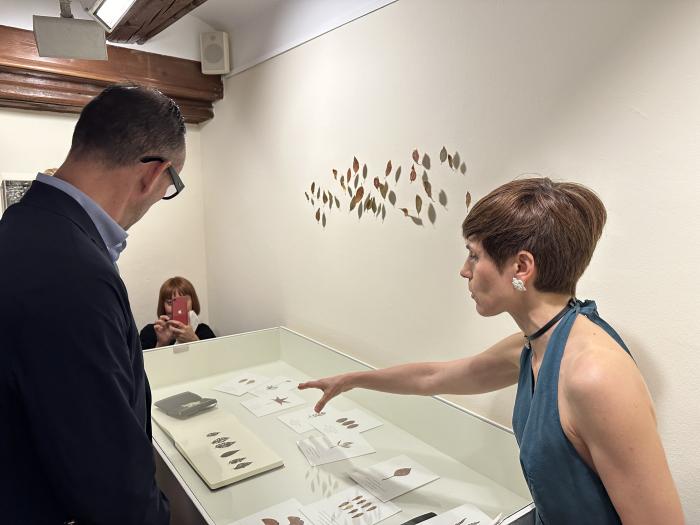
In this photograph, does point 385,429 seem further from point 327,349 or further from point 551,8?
point 551,8

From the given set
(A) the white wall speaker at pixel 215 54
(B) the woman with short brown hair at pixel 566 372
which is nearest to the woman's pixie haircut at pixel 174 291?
(A) the white wall speaker at pixel 215 54

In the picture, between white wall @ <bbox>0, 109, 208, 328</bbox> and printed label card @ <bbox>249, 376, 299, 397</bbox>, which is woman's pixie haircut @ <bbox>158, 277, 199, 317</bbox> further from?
printed label card @ <bbox>249, 376, 299, 397</bbox>

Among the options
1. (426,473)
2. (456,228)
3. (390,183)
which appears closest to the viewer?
(426,473)

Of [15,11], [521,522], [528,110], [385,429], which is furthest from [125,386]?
[15,11]

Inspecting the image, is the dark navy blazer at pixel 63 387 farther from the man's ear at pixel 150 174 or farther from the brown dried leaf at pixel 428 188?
the brown dried leaf at pixel 428 188

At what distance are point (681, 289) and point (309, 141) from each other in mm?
1976

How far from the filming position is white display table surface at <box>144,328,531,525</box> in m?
1.59

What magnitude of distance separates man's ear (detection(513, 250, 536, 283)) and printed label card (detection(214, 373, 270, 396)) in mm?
1752

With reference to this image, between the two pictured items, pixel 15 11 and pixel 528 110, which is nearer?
pixel 528 110

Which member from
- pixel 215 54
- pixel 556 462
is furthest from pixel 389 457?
pixel 215 54

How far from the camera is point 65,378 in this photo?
0.93 meters

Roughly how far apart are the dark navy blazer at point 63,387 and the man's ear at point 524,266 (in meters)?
0.87

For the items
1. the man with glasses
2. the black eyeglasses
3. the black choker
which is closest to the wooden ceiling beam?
the black eyeglasses

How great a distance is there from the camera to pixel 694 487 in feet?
4.50
